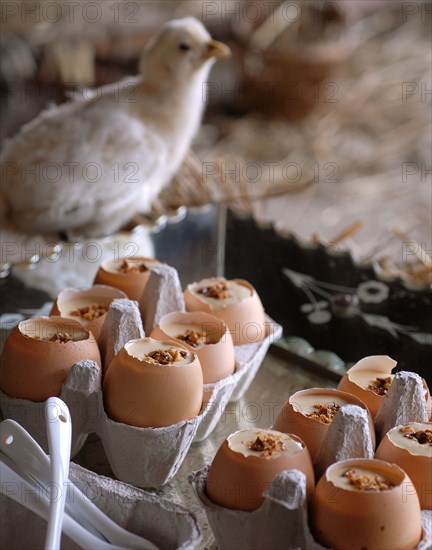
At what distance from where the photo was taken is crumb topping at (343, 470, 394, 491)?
521 millimetres

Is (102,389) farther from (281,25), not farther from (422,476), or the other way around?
(281,25)

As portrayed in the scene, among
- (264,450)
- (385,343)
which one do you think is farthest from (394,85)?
(264,450)

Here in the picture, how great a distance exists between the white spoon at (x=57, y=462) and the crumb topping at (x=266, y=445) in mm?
122

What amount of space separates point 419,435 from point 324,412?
2.7 inches

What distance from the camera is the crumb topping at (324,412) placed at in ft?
2.00

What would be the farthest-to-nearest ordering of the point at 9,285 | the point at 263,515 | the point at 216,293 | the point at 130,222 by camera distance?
the point at 130,222
the point at 9,285
the point at 216,293
the point at 263,515

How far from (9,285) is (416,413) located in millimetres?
480

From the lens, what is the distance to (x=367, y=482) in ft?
1.73

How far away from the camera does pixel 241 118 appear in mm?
2184

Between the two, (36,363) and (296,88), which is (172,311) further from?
(296,88)

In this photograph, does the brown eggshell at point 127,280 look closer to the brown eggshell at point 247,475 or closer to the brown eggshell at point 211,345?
the brown eggshell at point 211,345

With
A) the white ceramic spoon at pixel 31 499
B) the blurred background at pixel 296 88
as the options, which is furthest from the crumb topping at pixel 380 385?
the blurred background at pixel 296 88

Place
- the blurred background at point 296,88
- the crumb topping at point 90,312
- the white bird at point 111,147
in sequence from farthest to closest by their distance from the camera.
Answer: the blurred background at point 296,88, the white bird at point 111,147, the crumb topping at point 90,312

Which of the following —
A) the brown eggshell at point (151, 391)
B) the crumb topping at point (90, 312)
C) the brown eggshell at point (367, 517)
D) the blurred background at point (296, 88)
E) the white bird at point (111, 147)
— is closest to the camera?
the brown eggshell at point (367, 517)
